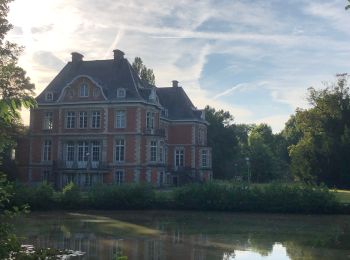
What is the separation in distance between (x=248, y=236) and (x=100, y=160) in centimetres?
2718

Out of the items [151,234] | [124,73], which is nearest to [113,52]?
[124,73]

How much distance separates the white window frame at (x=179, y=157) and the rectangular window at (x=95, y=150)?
11131 millimetres

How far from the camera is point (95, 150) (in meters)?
45.9

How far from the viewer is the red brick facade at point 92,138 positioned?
146ft

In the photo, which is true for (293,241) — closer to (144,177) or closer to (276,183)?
(276,183)

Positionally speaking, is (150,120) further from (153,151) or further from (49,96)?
(49,96)

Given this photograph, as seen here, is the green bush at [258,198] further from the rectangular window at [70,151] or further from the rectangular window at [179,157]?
the rectangular window at [179,157]

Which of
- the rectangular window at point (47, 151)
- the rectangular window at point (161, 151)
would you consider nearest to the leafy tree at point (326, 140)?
the rectangular window at point (161, 151)

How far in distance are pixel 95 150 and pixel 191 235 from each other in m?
27.1

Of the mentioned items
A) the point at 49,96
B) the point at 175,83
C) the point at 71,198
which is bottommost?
the point at 71,198

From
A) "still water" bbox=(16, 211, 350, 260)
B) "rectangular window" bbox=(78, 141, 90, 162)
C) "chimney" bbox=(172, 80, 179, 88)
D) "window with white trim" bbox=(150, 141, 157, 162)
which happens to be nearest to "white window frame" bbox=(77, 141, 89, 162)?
"rectangular window" bbox=(78, 141, 90, 162)

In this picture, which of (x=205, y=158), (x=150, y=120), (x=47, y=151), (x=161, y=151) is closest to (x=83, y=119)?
(x=47, y=151)

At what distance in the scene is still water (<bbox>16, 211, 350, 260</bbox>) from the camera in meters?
15.8

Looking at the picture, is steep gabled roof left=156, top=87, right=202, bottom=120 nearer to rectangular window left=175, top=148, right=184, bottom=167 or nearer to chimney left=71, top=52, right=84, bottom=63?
rectangular window left=175, top=148, right=184, bottom=167
